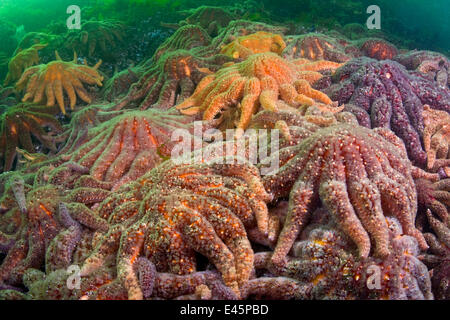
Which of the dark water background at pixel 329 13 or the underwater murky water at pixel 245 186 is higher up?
the dark water background at pixel 329 13

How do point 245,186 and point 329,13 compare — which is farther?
point 329,13

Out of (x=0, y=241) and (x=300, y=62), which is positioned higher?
(x=300, y=62)

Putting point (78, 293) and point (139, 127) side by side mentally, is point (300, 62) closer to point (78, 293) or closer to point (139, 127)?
point (139, 127)

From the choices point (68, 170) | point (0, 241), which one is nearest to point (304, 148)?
point (68, 170)

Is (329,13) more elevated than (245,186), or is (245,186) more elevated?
(329,13)

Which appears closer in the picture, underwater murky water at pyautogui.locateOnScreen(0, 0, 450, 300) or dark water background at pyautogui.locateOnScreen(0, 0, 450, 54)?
underwater murky water at pyautogui.locateOnScreen(0, 0, 450, 300)

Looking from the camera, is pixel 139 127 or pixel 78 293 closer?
pixel 78 293

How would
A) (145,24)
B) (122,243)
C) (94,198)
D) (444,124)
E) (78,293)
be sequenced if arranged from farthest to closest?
(145,24)
(444,124)
(94,198)
(122,243)
(78,293)

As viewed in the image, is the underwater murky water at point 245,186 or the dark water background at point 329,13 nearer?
the underwater murky water at point 245,186

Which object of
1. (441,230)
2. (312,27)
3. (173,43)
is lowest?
(441,230)

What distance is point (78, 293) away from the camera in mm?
2451

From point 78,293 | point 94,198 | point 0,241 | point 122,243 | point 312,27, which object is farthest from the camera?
point 312,27

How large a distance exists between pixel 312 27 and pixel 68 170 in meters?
7.85

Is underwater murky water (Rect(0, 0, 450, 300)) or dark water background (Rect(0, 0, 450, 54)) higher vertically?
dark water background (Rect(0, 0, 450, 54))
